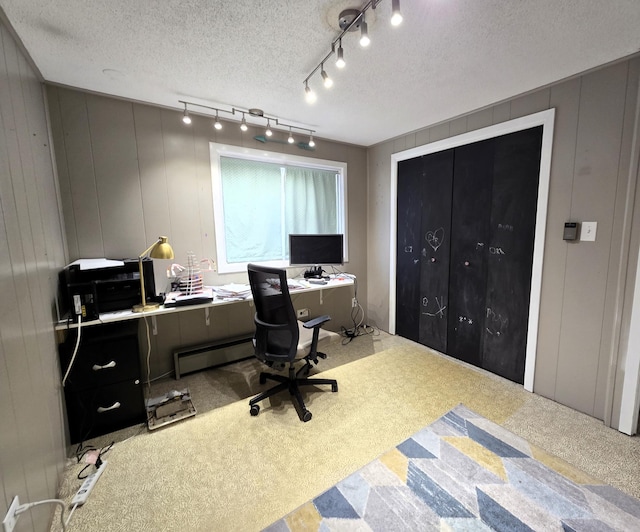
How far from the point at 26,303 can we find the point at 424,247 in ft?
10.2

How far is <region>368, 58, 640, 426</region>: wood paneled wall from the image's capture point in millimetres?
1810

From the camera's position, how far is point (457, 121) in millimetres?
2697

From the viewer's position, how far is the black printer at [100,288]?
5.91 feet

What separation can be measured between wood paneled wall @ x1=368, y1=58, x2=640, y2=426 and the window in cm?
186

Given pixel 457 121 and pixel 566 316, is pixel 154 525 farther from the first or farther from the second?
pixel 457 121

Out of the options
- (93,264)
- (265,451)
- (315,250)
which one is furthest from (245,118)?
(265,451)

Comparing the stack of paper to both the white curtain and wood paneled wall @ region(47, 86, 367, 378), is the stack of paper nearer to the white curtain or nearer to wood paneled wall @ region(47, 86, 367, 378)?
wood paneled wall @ region(47, 86, 367, 378)

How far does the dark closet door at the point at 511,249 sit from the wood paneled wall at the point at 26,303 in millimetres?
3117

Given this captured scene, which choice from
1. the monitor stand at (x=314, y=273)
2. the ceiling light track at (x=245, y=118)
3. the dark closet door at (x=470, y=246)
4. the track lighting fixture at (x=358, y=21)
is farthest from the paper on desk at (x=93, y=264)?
the dark closet door at (x=470, y=246)

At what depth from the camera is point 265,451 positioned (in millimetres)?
1751

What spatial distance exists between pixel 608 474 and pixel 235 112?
3642 millimetres

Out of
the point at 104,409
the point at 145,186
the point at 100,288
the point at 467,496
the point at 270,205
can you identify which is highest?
the point at 145,186

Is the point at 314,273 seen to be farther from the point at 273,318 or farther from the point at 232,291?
the point at 273,318

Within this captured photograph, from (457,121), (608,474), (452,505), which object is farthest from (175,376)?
(457,121)
